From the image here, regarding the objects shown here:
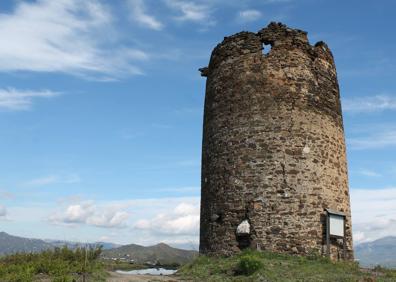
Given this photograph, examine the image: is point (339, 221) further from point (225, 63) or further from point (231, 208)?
point (225, 63)

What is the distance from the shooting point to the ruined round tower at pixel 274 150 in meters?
13.8

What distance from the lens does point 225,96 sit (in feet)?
51.1

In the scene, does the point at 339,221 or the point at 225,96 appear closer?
the point at 339,221

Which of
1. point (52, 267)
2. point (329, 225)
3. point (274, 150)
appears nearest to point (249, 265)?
point (329, 225)

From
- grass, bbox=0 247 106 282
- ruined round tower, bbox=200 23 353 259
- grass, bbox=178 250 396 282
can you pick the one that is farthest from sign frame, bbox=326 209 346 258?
grass, bbox=0 247 106 282

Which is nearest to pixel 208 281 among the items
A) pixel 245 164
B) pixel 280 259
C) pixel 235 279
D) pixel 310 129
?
pixel 235 279

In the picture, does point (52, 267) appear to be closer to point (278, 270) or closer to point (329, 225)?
point (278, 270)

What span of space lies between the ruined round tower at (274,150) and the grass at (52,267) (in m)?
4.56

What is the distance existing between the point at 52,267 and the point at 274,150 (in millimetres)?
7470

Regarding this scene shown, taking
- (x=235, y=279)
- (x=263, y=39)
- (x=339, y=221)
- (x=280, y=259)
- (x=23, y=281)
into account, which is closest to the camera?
(x=23, y=281)

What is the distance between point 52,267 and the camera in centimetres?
1117

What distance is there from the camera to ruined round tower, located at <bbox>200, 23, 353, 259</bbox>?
544 inches

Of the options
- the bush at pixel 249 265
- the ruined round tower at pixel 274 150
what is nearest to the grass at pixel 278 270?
the bush at pixel 249 265

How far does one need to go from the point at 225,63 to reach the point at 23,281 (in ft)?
32.3
